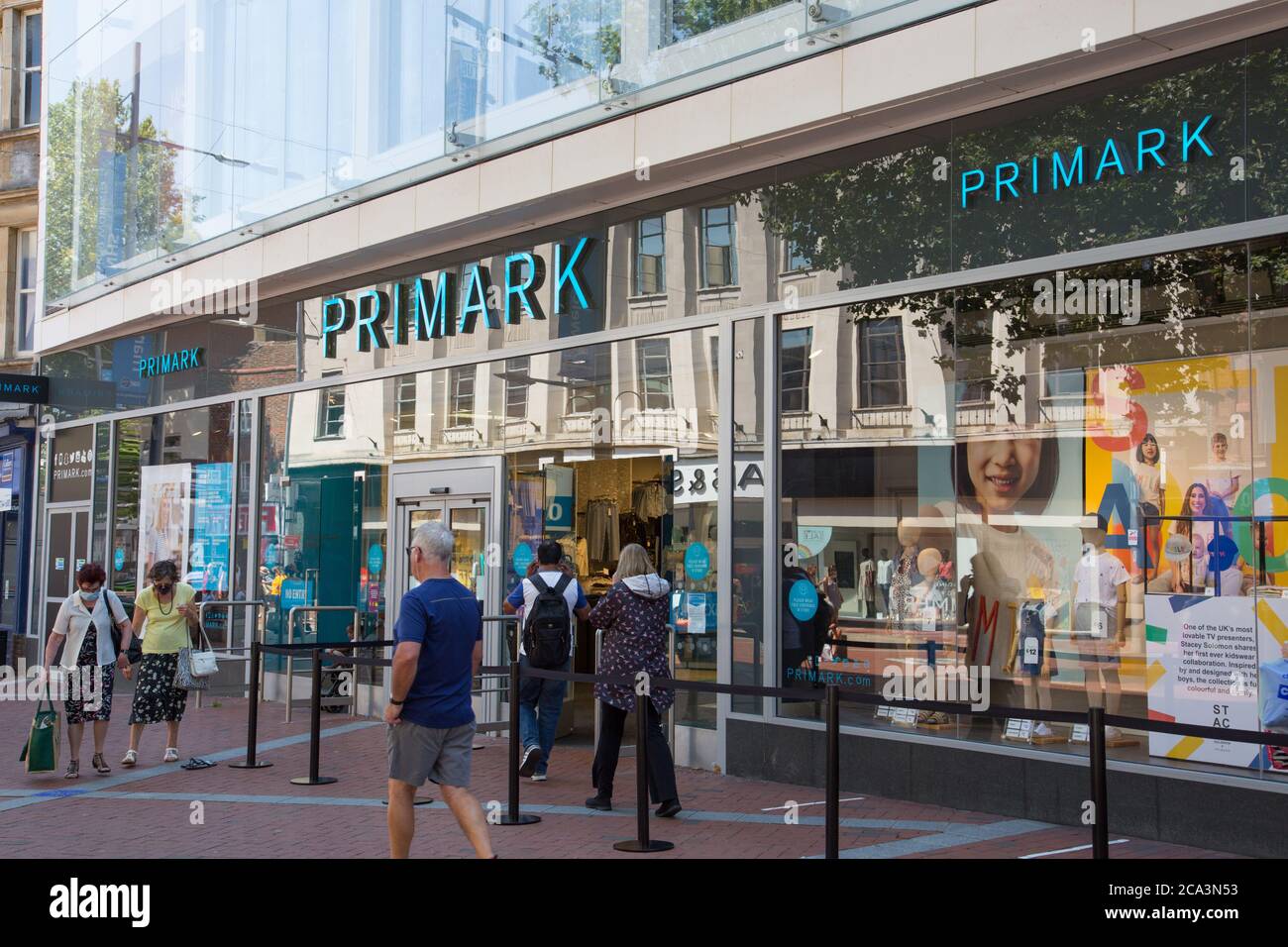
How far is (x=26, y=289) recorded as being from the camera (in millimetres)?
24938

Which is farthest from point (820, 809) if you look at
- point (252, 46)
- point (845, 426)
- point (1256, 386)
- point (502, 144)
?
point (252, 46)

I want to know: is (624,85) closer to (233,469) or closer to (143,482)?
(233,469)

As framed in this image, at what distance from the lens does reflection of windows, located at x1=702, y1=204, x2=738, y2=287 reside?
11.2 metres

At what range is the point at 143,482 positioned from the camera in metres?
19.4

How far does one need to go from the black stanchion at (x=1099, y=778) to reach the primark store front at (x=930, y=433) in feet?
7.69

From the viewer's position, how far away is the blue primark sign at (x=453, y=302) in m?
12.8

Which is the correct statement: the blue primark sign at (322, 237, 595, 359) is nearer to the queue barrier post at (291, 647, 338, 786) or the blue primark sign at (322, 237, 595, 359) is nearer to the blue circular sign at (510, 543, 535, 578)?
the blue circular sign at (510, 543, 535, 578)

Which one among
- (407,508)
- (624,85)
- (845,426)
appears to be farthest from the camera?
(407,508)

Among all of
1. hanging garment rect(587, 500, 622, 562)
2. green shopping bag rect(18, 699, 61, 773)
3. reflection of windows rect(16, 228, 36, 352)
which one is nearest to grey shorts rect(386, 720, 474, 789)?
green shopping bag rect(18, 699, 61, 773)

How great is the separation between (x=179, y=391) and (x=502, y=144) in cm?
809

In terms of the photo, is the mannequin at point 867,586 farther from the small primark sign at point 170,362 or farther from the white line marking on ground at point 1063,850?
the small primark sign at point 170,362

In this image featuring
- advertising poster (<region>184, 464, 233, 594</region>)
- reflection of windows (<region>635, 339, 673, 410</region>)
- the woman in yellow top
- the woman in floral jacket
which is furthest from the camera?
advertising poster (<region>184, 464, 233, 594</region>)

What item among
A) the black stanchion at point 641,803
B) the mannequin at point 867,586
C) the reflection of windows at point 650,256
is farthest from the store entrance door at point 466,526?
the black stanchion at point 641,803

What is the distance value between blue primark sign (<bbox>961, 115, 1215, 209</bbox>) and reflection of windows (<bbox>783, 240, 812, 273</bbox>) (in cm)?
149
